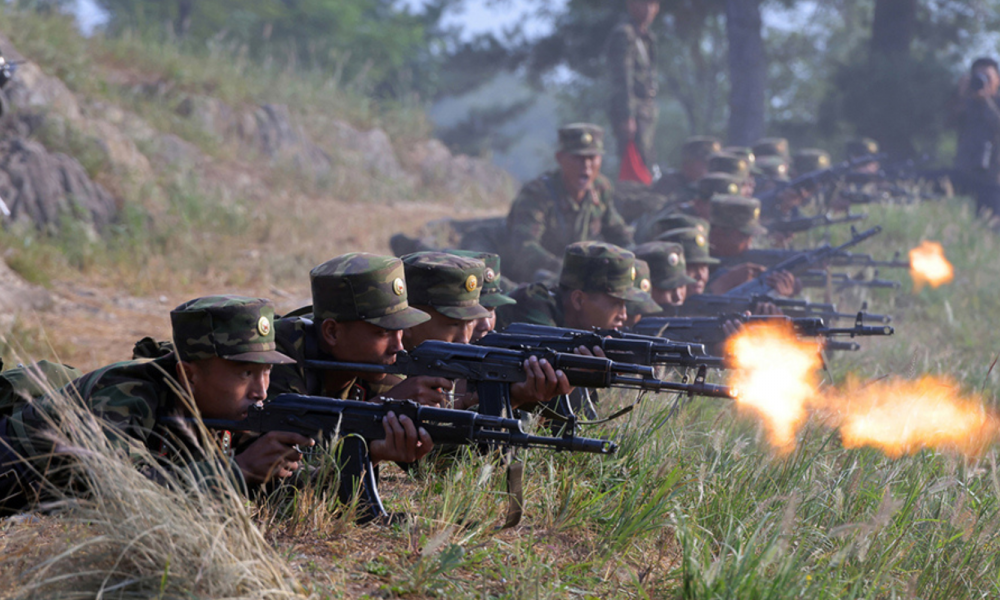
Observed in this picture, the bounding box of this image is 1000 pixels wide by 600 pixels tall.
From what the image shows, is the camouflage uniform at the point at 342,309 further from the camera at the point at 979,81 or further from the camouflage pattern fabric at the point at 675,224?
the camera at the point at 979,81

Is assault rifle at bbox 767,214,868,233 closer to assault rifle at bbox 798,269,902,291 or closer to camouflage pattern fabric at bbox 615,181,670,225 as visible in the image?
assault rifle at bbox 798,269,902,291

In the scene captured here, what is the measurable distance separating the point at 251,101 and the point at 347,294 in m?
12.9

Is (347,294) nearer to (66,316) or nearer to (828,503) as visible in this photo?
(828,503)

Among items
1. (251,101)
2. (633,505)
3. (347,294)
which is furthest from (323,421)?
(251,101)

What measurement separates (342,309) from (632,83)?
11.9 metres

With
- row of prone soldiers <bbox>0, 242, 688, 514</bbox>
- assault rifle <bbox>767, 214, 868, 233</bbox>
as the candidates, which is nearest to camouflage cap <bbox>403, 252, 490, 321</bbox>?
row of prone soldiers <bbox>0, 242, 688, 514</bbox>

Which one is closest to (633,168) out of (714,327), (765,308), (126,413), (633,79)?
(633,79)

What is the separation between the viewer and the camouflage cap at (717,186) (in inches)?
421

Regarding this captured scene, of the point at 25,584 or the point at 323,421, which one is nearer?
the point at 25,584

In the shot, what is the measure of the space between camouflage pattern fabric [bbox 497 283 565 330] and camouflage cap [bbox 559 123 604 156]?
391 centimetres

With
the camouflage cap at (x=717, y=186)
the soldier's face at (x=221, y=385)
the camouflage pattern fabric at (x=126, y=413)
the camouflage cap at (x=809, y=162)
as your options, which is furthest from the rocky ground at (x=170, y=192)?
the camouflage cap at (x=809, y=162)

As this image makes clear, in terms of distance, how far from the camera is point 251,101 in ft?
52.3

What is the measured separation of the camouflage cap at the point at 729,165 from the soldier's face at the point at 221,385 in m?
9.18

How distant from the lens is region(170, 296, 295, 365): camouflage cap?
133 inches
